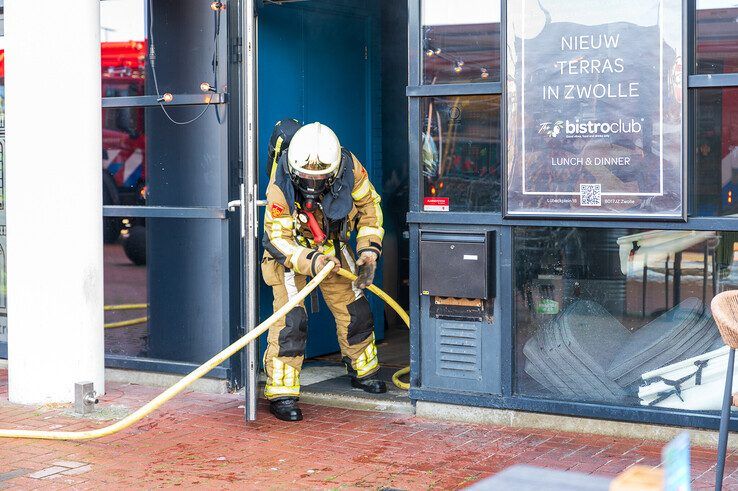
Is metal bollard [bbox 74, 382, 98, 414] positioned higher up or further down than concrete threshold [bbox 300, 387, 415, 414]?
higher up

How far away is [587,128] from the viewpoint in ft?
20.2

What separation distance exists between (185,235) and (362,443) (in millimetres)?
2289

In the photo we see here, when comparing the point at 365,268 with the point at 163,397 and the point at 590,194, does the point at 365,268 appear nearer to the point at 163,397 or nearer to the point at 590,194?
the point at 590,194

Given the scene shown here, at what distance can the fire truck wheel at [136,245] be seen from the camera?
26.0 feet

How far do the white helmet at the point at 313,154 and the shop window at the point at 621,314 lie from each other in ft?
4.15

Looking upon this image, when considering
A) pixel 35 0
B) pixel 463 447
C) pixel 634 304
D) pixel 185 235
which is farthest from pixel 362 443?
pixel 35 0

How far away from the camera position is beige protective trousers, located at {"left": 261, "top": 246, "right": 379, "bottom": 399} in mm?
6957

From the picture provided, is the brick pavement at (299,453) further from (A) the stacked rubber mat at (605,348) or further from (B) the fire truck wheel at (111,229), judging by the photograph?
(B) the fire truck wheel at (111,229)

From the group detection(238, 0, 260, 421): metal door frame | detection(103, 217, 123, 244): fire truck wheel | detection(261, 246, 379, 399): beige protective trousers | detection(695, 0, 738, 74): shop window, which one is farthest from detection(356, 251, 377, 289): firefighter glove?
detection(695, 0, 738, 74): shop window

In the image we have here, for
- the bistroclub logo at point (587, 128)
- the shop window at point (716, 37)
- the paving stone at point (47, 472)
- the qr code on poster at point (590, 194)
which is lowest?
the paving stone at point (47, 472)

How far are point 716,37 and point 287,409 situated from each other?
344 centimetres

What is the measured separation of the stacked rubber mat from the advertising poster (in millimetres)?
626

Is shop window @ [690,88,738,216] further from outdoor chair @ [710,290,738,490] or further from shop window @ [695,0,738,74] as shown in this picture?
outdoor chair @ [710,290,738,490]

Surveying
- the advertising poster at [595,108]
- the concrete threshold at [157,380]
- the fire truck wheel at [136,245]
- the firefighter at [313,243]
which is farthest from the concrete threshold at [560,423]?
the fire truck wheel at [136,245]
